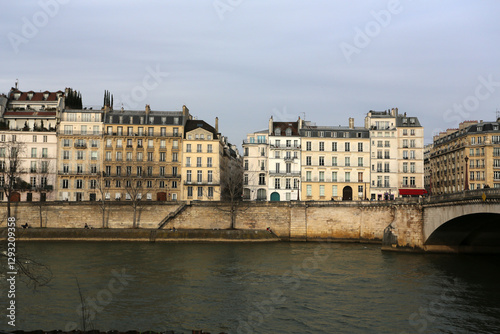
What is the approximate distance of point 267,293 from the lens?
29109 mm

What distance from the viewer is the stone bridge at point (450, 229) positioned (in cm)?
3897

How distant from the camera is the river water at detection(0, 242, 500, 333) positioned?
74.9 feet

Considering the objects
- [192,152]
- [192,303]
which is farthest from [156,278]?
[192,152]

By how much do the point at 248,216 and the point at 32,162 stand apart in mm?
33472

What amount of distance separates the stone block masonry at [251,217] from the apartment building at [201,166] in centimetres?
901

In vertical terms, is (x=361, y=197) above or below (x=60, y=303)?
above

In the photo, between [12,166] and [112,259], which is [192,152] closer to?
[12,166]

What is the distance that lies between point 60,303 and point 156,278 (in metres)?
8.39

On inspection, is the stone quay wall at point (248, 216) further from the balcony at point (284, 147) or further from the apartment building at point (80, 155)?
the balcony at point (284, 147)

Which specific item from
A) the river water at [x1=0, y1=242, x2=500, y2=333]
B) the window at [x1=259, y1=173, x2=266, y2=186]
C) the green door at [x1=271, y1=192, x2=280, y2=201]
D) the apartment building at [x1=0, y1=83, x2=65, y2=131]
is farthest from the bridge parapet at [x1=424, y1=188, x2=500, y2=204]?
the apartment building at [x1=0, y1=83, x2=65, y2=131]

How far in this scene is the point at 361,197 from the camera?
2808 inches

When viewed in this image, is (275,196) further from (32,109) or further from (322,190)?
(32,109)

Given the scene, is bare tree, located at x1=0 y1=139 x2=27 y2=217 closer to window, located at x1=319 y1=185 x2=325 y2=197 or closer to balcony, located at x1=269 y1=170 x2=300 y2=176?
balcony, located at x1=269 y1=170 x2=300 y2=176

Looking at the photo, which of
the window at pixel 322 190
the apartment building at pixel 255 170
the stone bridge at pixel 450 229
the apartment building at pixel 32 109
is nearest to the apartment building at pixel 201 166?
the apartment building at pixel 255 170
